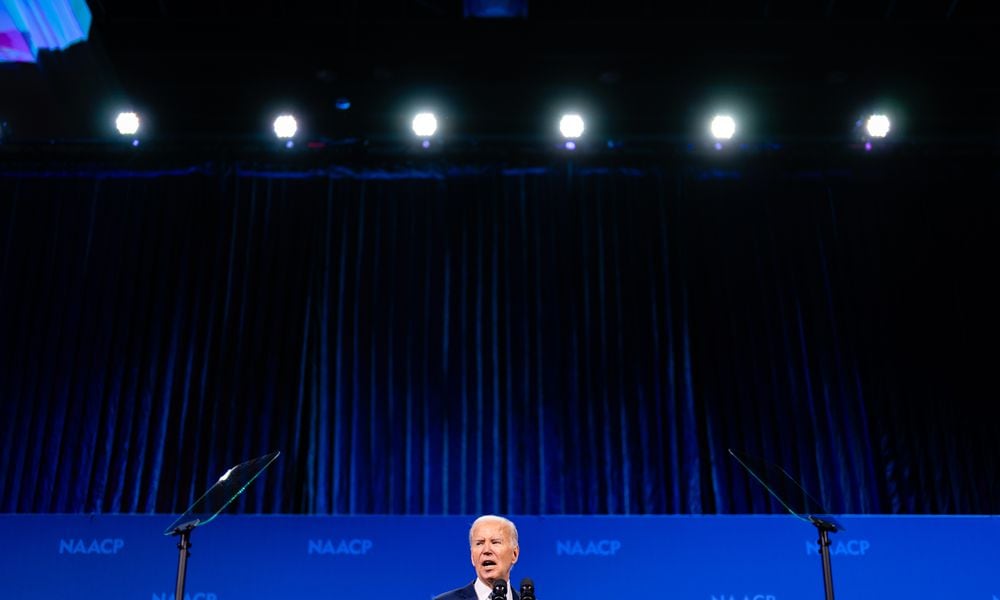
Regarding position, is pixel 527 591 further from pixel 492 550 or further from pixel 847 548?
pixel 847 548

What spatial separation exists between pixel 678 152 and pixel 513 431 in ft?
6.62

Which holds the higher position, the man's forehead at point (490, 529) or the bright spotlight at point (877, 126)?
the bright spotlight at point (877, 126)

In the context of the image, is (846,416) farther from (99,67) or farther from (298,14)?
(99,67)

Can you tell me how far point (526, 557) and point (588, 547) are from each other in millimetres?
286

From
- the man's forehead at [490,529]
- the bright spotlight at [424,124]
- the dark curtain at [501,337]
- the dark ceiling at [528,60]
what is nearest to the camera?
the man's forehead at [490,529]

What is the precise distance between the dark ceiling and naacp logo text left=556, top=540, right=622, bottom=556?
247 cm

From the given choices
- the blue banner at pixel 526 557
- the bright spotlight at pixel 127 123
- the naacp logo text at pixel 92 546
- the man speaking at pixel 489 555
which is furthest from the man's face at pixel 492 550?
the bright spotlight at pixel 127 123

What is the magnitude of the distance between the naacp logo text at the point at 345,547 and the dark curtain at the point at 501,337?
39.6 inches

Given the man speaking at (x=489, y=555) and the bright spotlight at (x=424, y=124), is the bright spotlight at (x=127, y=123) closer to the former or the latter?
the bright spotlight at (x=424, y=124)

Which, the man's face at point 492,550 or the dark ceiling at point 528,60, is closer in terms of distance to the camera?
the man's face at point 492,550

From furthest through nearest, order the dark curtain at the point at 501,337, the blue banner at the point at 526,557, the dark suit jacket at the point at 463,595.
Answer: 1. the dark curtain at the point at 501,337
2. the blue banner at the point at 526,557
3. the dark suit jacket at the point at 463,595

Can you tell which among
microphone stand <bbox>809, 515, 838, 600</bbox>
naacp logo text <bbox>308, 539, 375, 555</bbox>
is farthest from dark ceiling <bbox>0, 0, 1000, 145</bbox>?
microphone stand <bbox>809, 515, 838, 600</bbox>

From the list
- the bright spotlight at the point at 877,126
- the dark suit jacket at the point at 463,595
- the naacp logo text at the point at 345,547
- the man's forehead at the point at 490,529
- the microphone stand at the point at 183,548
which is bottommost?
the dark suit jacket at the point at 463,595

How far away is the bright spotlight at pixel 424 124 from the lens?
5477 mm
